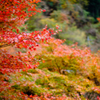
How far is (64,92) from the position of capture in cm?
462

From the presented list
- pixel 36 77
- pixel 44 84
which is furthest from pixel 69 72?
pixel 36 77

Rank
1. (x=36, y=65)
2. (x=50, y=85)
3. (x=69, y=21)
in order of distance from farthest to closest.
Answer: (x=69, y=21)
(x=50, y=85)
(x=36, y=65)

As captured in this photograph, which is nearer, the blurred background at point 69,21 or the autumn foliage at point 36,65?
the autumn foliage at point 36,65

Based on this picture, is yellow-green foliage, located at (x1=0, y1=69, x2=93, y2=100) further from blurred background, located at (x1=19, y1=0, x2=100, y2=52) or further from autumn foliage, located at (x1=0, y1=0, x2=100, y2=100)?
blurred background, located at (x1=19, y1=0, x2=100, y2=52)

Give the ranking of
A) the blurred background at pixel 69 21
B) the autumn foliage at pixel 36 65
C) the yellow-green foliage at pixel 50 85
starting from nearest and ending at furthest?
the autumn foliage at pixel 36 65 → the yellow-green foliage at pixel 50 85 → the blurred background at pixel 69 21

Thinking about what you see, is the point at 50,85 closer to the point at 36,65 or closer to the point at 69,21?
the point at 36,65

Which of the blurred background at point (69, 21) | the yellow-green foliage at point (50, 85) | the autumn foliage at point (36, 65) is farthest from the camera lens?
the blurred background at point (69, 21)

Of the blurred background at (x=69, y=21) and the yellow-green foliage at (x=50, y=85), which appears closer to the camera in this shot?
the yellow-green foliage at (x=50, y=85)

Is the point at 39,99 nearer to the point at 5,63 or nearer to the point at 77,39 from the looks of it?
the point at 5,63

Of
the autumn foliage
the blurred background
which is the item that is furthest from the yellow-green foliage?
the blurred background

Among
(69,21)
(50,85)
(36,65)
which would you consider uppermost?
(36,65)

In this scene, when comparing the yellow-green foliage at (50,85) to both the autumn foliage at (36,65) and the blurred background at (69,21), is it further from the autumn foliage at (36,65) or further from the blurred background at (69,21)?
the blurred background at (69,21)

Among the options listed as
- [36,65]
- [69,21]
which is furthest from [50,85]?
[69,21]

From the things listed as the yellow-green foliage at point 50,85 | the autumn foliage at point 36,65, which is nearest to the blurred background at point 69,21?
the autumn foliage at point 36,65
